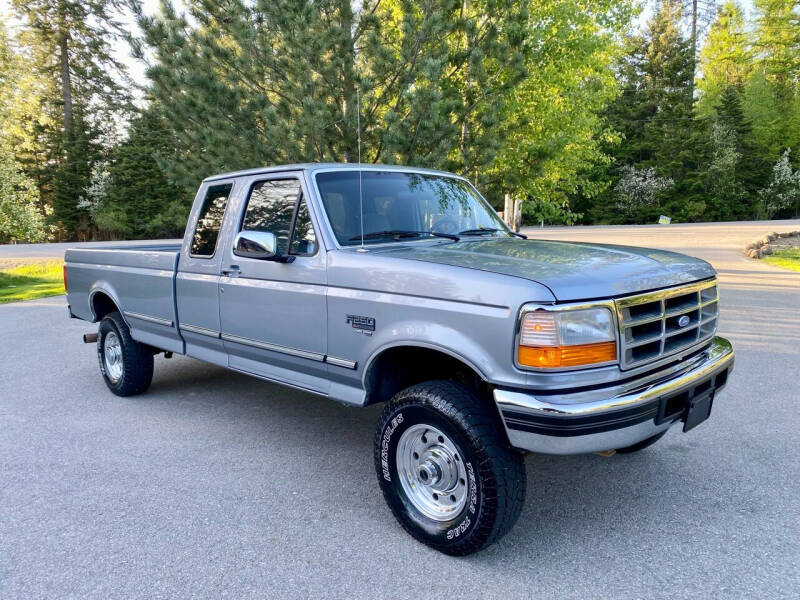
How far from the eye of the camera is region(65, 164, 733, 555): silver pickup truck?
8.57 feet

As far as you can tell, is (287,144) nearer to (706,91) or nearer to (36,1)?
(36,1)

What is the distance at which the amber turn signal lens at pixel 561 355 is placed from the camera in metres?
2.57

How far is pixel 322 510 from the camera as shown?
3391 mm

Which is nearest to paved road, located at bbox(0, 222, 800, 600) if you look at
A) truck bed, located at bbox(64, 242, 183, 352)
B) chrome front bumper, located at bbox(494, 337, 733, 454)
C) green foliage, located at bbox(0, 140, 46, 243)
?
chrome front bumper, located at bbox(494, 337, 733, 454)

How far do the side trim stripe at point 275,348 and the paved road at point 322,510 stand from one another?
0.83 meters

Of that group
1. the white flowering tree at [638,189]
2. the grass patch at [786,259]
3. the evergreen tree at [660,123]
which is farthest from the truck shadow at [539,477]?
the white flowering tree at [638,189]

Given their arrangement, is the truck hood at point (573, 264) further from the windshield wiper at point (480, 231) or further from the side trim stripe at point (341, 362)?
the side trim stripe at point (341, 362)

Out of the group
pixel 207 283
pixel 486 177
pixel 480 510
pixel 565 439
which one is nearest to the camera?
pixel 565 439

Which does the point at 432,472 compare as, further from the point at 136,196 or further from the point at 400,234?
the point at 136,196

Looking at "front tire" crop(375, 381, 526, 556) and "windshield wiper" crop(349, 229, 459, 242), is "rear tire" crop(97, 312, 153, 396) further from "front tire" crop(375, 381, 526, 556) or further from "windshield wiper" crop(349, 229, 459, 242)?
"front tire" crop(375, 381, 526, 556)

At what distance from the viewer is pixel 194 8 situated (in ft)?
35.6

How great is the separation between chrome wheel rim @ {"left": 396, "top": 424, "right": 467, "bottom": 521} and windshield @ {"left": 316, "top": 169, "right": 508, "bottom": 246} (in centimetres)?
130

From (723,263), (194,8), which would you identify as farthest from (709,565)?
(723,263)

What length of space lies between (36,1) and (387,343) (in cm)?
4546
